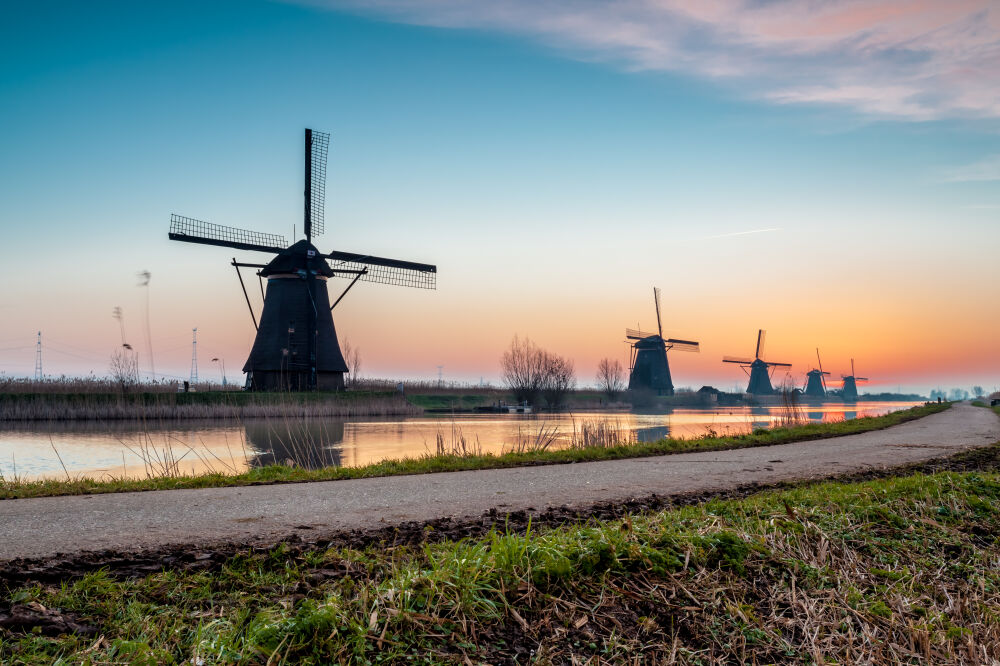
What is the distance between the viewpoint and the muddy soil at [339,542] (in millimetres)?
4398

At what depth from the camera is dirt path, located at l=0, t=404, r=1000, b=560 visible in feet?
19.1

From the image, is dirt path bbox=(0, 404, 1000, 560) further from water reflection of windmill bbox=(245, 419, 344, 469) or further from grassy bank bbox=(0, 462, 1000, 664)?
water reflection of windmill bbox=(245, 419, 344, 469)

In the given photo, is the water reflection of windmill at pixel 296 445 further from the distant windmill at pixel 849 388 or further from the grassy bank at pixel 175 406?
the distant windmill at pixel 849 388

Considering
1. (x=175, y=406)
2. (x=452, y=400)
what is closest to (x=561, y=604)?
(x=175, y=406)

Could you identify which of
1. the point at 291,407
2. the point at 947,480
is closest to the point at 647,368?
the point at 291,407

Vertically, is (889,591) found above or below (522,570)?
below

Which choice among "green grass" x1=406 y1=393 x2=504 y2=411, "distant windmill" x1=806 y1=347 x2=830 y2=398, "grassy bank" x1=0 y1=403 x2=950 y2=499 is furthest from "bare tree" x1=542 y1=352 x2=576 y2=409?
"distant windmill" x1=806 y1=347 x2=830 y2=398

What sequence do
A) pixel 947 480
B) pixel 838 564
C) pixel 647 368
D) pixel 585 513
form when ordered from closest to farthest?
pixel 838 564
pixel 585 513
pixel 947 480
pixel 647 368

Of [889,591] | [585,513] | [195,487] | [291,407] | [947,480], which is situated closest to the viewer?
[889,591]

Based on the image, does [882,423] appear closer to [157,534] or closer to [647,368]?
[157,534]

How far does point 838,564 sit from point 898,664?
3.45ft

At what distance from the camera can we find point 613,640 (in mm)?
3307

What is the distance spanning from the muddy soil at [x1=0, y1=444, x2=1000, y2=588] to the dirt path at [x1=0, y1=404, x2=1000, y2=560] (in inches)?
12.2

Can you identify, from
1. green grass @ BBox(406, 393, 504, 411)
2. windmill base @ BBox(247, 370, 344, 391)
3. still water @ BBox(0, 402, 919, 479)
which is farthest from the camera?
green grass @ BBox(406, 393, 504, 411)
